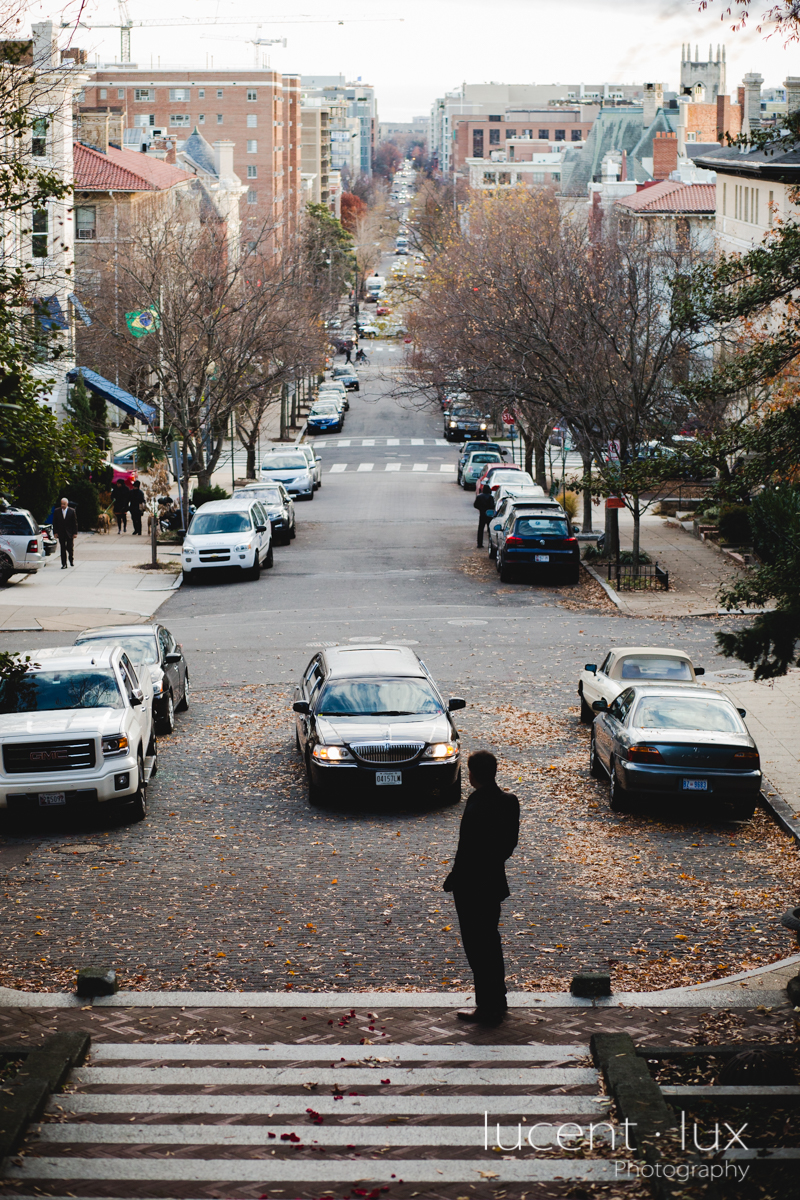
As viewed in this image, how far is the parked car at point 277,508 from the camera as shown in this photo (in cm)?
3934

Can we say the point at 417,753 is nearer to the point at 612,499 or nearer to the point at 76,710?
the point at 76,710

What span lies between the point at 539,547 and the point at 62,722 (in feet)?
64.9

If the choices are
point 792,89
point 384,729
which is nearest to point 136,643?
point 384,729

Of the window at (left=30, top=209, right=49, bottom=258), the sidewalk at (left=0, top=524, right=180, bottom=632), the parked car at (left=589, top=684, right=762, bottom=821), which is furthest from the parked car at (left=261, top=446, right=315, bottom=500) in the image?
the parked car at (left=589, top=684, right=762, bottom=821)

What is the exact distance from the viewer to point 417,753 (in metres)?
15.2

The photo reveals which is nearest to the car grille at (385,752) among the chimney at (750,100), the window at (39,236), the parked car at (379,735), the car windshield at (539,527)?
the parked car at (379,735)

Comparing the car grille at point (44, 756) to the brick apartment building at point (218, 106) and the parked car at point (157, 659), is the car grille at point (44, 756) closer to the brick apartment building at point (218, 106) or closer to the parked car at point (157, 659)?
the parked car at point (157, 659)

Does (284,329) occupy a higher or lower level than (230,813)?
higher

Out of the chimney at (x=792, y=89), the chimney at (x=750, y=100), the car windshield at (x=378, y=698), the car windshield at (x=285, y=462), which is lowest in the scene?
the car windshield at (x=378, y=698)

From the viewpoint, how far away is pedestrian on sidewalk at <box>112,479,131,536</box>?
42312 mm

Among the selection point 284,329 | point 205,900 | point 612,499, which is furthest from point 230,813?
point 284,329

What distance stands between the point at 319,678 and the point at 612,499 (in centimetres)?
1847

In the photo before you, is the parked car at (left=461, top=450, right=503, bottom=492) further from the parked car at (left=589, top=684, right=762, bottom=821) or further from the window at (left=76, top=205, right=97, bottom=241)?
the parked car at (left=589, top=684, right=762, bottom=821)

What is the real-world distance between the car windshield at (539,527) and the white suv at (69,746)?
62.3 feet
